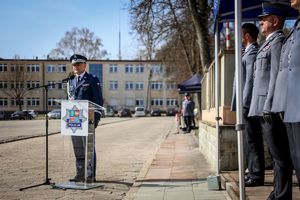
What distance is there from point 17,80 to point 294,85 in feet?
267

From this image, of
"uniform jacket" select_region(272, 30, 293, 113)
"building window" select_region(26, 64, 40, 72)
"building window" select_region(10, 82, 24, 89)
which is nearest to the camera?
"uniform jacket" select_region(272, 30, 293, 113)

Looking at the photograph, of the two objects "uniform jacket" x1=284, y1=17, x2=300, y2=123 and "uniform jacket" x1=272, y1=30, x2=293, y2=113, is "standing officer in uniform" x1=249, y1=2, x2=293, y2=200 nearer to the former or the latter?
"uniform jacket" x1=272, y1=30, x2=293, y2=113

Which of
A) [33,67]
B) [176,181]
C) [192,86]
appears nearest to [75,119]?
[176,181]

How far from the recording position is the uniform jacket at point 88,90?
8797 millimetres

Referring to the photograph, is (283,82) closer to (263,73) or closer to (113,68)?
(263,73)

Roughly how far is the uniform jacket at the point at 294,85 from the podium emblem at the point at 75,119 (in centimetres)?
497

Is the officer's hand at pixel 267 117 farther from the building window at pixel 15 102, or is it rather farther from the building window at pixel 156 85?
the building window at pixel 156 85

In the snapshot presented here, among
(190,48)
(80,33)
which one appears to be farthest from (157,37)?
(80,33)

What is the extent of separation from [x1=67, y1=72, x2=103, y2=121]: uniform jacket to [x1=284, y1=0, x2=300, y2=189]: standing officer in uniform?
524cm

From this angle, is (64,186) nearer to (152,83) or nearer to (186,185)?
(186,185)

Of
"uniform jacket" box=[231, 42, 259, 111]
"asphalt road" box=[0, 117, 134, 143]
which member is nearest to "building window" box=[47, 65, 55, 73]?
"asphalt road" box=[0, 117, 134, 143]

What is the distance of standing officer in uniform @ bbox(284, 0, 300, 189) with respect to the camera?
12.3 ft

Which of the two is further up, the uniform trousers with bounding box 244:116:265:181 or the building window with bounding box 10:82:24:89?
the building window with bounding box 10:82:24:89

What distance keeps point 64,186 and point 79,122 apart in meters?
1.08
